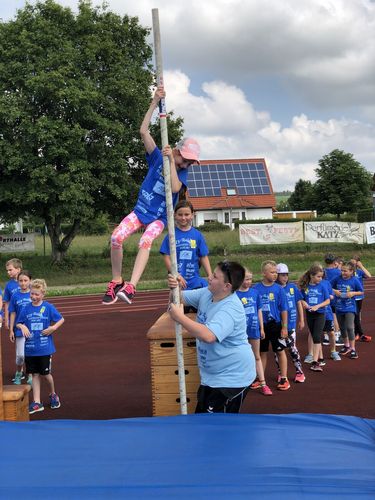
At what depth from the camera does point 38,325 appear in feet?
20.4

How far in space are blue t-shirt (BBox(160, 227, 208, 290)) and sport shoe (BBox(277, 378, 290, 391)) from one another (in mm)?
2482

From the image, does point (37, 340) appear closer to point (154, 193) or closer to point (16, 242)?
point (154, 193)

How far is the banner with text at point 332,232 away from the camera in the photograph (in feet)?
70.1

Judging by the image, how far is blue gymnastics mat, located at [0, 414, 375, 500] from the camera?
2.68 metres

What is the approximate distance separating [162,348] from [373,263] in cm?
1775

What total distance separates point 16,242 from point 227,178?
19.5 metres

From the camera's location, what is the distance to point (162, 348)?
429 centimetres

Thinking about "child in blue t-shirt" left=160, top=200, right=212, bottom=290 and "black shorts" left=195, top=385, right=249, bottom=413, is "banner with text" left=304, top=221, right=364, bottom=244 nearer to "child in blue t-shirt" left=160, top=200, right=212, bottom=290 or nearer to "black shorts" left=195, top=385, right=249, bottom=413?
"child in blue t-shirt" left=160, top=200, right=212, bottom=290

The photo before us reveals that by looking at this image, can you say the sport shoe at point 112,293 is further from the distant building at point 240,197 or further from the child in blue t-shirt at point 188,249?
the distant building at point 240,197

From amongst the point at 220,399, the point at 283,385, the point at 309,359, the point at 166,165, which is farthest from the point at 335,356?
the point at 166,165

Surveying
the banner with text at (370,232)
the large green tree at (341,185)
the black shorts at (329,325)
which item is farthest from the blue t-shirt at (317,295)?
the large green tree at (341,185)

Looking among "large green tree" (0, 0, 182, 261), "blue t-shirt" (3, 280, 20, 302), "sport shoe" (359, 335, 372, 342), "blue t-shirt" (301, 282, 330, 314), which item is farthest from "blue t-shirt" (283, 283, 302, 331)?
"large green tree" (0, 0, 182, 261)

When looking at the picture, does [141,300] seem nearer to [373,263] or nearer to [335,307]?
[335,307]

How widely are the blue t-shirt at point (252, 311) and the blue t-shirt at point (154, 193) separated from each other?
2475 mm
